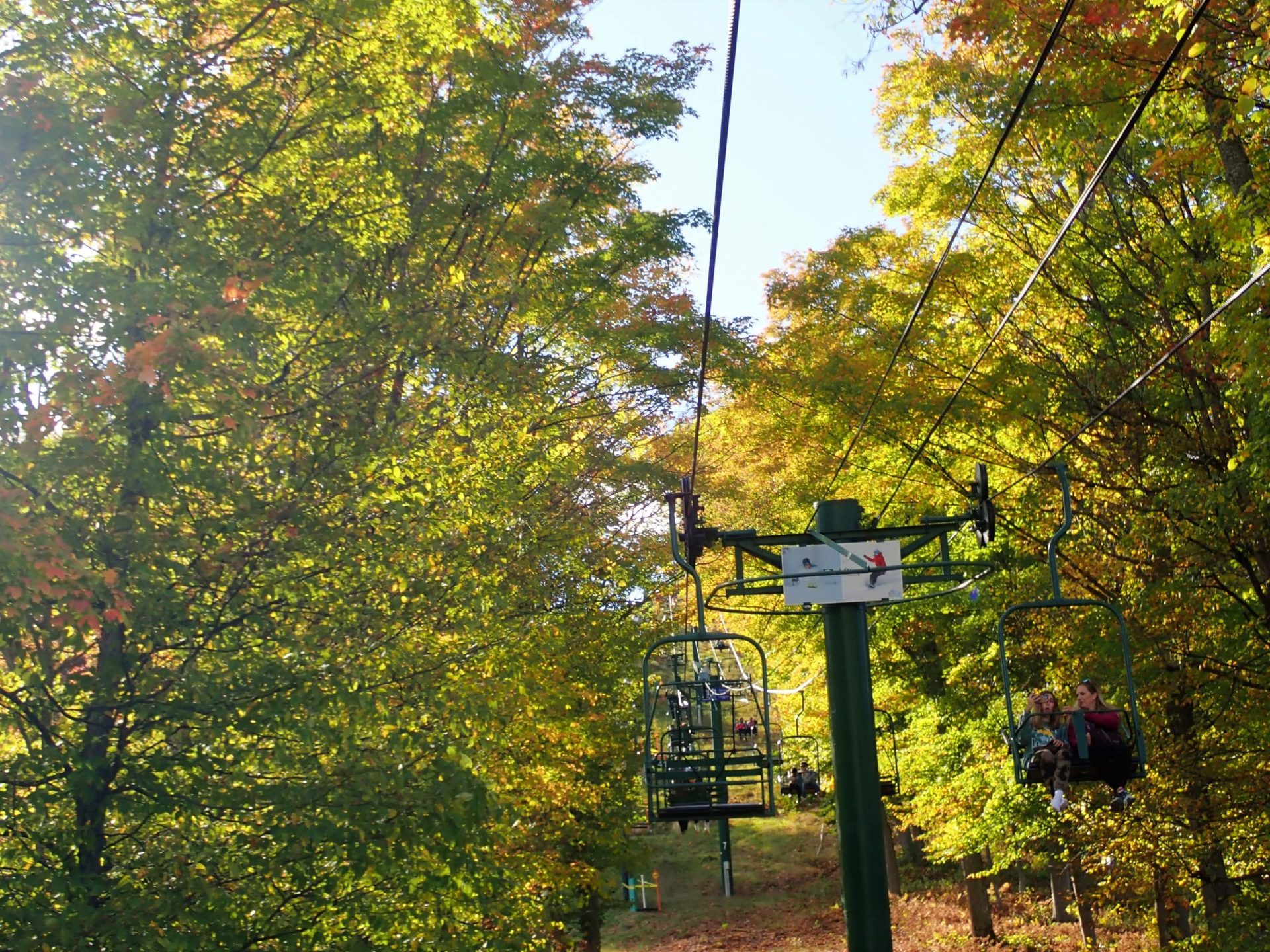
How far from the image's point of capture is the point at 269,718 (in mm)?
7637

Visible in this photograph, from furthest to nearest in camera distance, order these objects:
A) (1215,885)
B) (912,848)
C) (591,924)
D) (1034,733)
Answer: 1. (912,848)
2. (591,924)
3. (1215,885)
4. (1034,733)

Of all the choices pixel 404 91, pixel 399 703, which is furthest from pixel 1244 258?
pixel 399 703

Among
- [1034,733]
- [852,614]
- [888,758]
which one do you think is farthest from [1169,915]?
[1034,733]

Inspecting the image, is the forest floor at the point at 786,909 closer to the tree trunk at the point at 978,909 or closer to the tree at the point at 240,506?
the tree trunk at the point at 978,909

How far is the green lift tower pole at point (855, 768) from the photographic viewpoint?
40.6 feet

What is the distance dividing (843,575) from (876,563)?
46cm

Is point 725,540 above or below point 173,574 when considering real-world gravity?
above

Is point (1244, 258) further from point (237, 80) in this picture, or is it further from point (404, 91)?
point (237, 80)

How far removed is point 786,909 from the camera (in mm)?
36344

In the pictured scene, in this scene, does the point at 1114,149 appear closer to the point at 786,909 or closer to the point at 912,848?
the point at 786,909

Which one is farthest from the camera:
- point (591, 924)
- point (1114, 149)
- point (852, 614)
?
point (591, 924)

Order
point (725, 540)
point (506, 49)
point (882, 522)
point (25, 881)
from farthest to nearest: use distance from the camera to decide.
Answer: point (882, 522)
point (506, 49)
point (725, 540)
point (25, 881)

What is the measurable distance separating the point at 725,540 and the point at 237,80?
6388 mm

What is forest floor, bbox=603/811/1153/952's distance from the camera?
→ 87.9 ft
